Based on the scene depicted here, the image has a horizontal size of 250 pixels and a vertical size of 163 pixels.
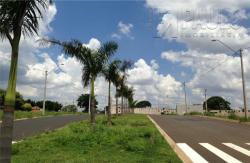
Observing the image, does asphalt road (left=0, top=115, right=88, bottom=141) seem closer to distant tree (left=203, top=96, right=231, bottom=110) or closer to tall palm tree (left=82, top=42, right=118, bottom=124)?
tall palm tree (left=82, top=42, right=118, bottom=124)

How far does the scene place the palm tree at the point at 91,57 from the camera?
80.7 feet

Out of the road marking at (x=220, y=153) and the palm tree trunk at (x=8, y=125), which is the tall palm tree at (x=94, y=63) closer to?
the road marking at (x=220, y=153)

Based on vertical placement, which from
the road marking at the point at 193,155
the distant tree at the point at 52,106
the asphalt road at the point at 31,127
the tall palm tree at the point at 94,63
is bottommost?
the road marking at the point at 193,155

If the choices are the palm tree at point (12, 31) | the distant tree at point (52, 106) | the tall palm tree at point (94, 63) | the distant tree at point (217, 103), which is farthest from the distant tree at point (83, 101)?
the palm tree at point (12, 31)

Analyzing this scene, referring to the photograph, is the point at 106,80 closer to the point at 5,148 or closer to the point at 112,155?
the point at 112,155

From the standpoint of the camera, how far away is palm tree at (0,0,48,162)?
7984mm

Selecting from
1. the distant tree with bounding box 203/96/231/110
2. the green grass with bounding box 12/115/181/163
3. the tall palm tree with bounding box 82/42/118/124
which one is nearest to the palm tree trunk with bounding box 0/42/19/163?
the green grass with bounding box 12/115/181/163

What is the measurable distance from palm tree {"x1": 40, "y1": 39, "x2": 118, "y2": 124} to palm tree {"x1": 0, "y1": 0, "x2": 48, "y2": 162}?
15028 mm

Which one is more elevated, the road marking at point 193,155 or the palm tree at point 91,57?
the palm tree at point 91,57

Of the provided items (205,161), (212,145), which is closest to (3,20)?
(205,161)

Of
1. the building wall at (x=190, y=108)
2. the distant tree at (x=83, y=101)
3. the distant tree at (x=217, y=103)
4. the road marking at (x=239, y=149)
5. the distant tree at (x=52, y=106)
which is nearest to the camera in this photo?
the road marking at (x=239, y=149)

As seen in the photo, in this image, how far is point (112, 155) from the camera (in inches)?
497

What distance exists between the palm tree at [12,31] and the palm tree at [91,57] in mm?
15028

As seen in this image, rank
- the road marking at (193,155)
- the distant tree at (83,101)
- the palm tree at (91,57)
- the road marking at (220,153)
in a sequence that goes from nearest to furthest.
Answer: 1. the road marking at (193,155)
2. the road marking at (220,153)
3. the palm tree at (91,57)
4. the distant tree at (83,101)
